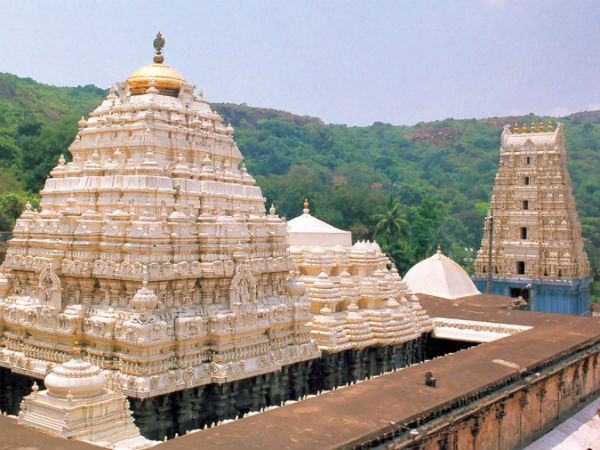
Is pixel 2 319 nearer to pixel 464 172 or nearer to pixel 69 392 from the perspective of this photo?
pixel 69 392

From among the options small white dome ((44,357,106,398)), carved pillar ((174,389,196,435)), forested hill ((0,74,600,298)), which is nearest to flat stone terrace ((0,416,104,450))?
small white dome ((44,357,106,398))

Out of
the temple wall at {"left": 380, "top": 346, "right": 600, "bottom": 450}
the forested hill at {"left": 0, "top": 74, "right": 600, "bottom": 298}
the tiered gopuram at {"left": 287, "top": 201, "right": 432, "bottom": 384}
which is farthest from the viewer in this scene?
the forested hill at {"left": 0, "top": 74, "right": 600, "bottom": 298}

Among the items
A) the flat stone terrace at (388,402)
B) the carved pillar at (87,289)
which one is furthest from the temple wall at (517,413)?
the carved pillar at (87,289)

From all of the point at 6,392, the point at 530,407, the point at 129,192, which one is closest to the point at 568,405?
the point at 530,407

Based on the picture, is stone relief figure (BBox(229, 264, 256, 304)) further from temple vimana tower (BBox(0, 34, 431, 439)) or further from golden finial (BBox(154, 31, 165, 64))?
golden finial (BBox(154, 31, 165, 64))

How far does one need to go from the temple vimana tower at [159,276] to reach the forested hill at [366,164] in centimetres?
1560

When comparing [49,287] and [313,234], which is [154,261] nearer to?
[49,287]

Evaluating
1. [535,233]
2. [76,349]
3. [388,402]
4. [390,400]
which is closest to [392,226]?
[535,233]

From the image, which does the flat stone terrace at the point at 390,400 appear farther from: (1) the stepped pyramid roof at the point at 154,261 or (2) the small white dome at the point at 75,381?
(1) the stepped pyramid roof at the point at 154,261

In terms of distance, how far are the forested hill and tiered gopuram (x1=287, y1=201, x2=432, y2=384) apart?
14.8 metres

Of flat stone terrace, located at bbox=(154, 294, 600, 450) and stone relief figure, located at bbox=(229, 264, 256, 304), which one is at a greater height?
stone relief figure, located at bbox=(229, 264, 256, 304)

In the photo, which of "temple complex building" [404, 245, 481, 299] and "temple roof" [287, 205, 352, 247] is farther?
"temple complex building" [404, 245, 481, 299]

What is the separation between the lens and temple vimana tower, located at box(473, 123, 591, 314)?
29516mm

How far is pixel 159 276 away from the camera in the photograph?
11.8 meters
